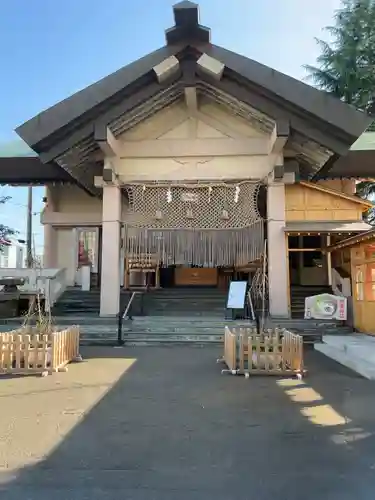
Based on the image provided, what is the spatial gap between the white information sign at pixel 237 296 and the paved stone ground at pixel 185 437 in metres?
4.89

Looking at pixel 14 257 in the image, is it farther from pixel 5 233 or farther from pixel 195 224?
pixel 195 224

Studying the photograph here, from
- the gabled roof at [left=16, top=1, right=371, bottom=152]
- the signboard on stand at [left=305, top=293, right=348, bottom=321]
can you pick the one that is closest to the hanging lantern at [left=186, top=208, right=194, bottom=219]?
the gabled roof at [left=16, top=1, right=371, bottom=152]

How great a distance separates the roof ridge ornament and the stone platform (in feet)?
27.5

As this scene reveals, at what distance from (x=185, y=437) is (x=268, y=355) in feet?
10.8

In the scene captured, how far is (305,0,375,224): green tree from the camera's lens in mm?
24531

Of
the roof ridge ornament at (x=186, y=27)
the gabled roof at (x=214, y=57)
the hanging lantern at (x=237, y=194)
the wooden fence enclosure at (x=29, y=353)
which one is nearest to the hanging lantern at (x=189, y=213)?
the hanging lantern at (x=237, y=194)

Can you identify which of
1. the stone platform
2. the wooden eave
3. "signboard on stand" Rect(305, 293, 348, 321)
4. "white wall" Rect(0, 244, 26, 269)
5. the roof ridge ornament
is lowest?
the stone platform

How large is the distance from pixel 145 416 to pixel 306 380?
297cm

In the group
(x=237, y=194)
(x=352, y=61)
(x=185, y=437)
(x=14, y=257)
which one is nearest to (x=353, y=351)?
(x=185, y=437)

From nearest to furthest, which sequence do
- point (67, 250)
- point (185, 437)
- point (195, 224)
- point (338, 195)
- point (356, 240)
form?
point (185, 437) < point (356, 240) < point (195, 224) < point (338, 195) < point (67, 250)

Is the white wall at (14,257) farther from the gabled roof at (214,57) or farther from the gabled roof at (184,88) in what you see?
the gabled roof at (214,57)

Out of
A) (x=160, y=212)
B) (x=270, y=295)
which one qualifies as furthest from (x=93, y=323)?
(x=270, y=295)

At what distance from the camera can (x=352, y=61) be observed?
25.4 meters

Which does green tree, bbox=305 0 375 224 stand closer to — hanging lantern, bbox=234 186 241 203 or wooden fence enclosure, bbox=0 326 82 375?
hanging lantern, bbox=234 186 241 203
